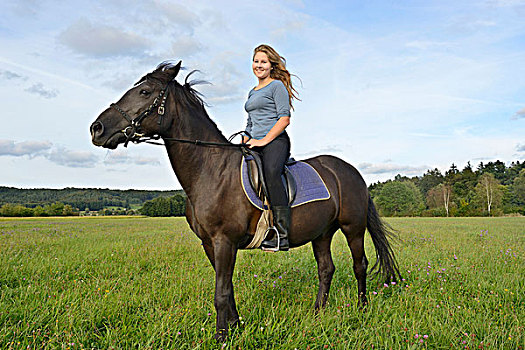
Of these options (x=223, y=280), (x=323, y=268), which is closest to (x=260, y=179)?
(x=223, y=280)

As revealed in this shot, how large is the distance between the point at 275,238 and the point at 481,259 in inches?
281

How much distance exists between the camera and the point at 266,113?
4250 mm

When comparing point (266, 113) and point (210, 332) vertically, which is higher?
point (266, 113)

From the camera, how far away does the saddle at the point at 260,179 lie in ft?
12.9

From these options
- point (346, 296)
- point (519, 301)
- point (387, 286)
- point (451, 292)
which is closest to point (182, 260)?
point (346, 296)

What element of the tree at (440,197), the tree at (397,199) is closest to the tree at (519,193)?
the tree at (440,197)

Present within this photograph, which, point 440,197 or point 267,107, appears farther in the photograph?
point 440,197

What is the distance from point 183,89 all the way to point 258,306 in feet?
10.5

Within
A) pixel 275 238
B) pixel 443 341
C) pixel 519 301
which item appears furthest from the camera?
pixel 519 301

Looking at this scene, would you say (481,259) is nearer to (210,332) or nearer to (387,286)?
(387,286)

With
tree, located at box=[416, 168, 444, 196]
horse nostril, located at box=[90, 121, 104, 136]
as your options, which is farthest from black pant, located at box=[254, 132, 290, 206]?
tree, located at box=[416, 168, 444, 196]

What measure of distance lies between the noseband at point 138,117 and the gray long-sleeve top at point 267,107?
46.4 inches

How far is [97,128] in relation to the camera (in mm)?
3514

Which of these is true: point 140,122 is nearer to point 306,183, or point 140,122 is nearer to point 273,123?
point 273,123
